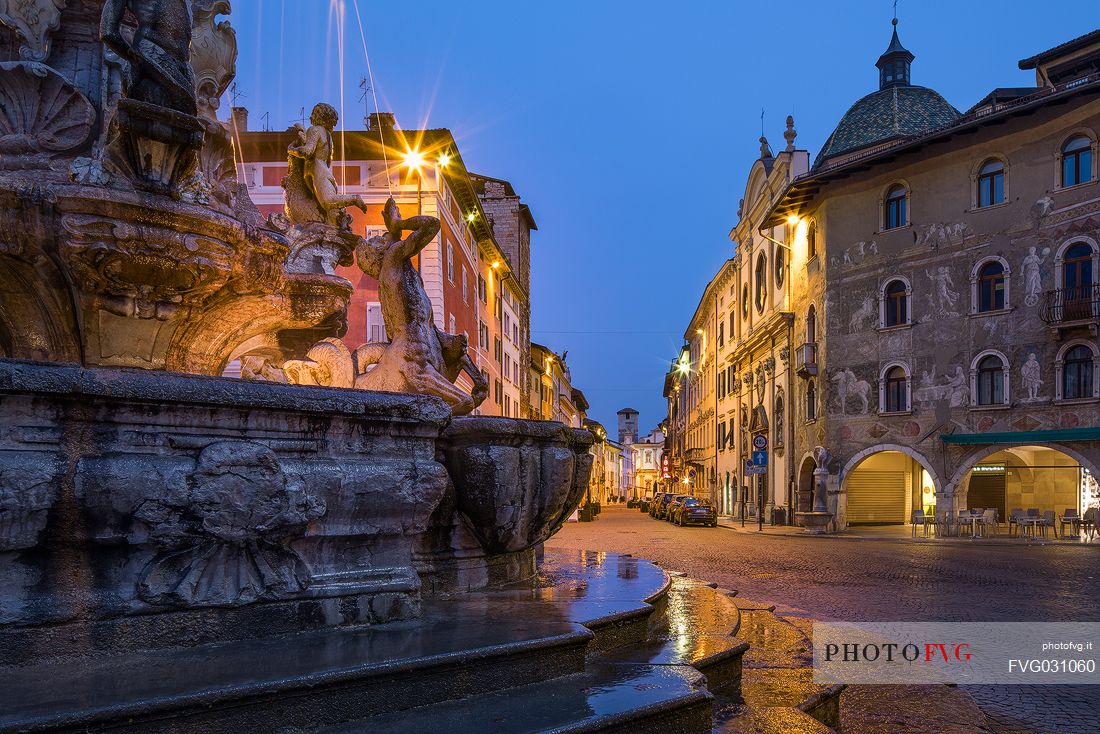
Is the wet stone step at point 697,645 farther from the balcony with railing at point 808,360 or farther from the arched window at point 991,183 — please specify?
the balcony with railing at point 808,360

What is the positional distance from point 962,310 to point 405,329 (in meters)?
23.0

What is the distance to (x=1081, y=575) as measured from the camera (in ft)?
43.6

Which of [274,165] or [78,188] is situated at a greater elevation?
[274,165]

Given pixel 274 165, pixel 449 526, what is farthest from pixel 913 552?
pixel 274 165

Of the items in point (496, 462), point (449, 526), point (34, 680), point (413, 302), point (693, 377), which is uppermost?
point (693, 377)

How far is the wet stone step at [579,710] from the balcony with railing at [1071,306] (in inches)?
902

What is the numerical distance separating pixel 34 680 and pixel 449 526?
2428mm

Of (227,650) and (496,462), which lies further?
(496,462)

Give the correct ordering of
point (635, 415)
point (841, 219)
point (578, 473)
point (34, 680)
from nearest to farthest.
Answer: point (34, 680) → point (578, 473) → point (841, 219) → point (635, 415)

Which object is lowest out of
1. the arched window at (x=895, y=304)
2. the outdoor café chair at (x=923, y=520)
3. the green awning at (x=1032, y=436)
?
the outdoor café chair at (x=923, y=520)

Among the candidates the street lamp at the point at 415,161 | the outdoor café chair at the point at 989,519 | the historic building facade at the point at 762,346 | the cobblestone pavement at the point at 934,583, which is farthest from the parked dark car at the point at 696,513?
the street lamp at the point at 415,161

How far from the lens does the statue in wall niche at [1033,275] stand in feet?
77.8

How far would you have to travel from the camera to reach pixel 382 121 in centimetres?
3025

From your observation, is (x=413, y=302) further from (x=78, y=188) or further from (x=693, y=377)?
(x=693, y=377)
